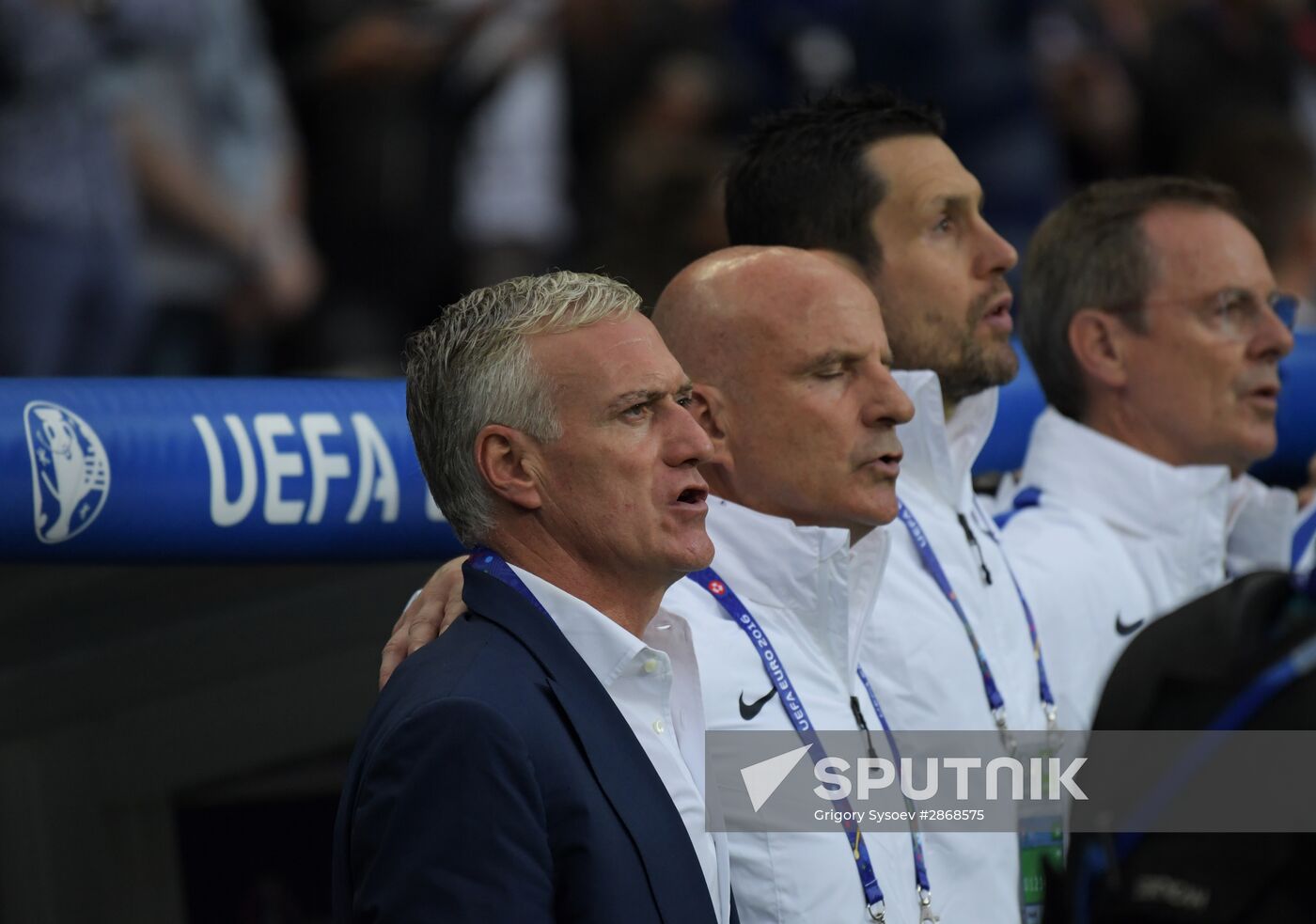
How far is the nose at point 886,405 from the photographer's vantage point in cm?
330

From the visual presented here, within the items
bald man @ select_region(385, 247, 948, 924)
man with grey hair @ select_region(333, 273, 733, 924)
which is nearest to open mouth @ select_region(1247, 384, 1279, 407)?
bald man @ select_region(385, 247, 948, 924)

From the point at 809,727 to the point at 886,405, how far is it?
21.6 inches

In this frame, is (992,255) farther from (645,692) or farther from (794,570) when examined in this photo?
(645,692)

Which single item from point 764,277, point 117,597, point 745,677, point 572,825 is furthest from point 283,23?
point 572,825

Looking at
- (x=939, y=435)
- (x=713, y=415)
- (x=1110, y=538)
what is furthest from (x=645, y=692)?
(x=1110, y=538)

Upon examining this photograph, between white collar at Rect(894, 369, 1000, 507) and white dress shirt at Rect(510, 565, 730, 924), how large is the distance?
99cm

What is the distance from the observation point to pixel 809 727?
3.07 meters

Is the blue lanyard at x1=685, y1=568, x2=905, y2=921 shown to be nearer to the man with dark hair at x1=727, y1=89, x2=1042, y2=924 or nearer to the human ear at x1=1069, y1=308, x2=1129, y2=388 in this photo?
the man with dark hair at x1=727, y1=89, x2=1042, y2=924

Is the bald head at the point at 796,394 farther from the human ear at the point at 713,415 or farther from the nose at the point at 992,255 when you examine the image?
the nose at the point at 992,255

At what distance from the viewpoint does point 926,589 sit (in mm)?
3518

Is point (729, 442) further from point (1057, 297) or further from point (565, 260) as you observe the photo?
point (565, 260)

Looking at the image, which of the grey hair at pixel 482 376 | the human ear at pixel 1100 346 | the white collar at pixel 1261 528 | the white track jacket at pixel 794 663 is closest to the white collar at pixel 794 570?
the white track jacket at pixel 794 663

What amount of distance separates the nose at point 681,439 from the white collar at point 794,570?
38 cm

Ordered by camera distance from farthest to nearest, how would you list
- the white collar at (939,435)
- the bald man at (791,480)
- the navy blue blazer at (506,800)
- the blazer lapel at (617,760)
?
the white collar at (939,435) < the bald man at (791,480) < the blazer lapel at (617,760) < the navy blue blazer at (506,800)
